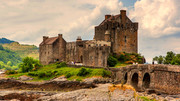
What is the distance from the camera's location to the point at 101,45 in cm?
6888

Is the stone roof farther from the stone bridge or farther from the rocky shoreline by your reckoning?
the stone bridge

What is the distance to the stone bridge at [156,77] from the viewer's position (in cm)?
3525

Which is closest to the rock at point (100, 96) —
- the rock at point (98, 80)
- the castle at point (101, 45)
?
Answer: the rock at point (98, 80)

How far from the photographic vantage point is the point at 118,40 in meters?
71.8

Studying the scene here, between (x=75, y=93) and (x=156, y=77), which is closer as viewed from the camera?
(x=75, y=93)

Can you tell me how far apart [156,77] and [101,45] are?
30.7 m

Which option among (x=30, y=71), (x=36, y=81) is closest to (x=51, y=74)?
(x=36, y=81)

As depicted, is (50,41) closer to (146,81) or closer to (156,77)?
(146,81)

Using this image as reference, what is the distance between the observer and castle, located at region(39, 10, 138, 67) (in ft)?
220

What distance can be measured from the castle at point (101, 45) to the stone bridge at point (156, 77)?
1700 centimetres

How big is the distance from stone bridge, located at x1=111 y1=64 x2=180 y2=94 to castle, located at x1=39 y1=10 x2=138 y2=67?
17.0 metres

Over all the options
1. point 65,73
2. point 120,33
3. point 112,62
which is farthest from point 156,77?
point 120,33

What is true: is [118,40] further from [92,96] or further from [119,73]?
[92,96]

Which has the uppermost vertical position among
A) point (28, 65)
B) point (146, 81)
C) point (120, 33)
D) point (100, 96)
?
point (120, 33)
